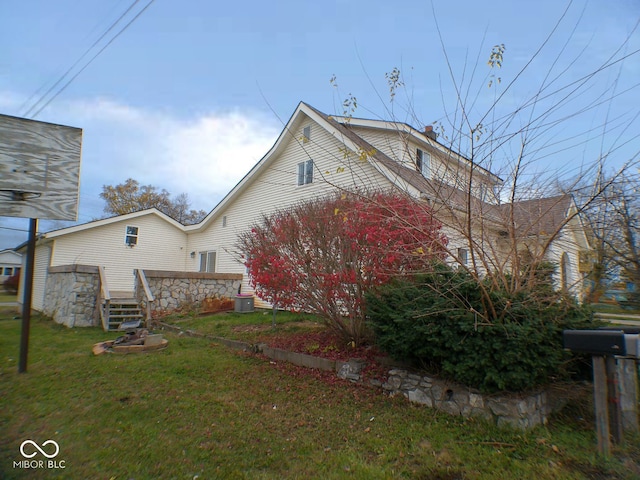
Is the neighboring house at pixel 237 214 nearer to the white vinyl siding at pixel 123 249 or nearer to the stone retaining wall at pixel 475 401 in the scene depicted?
the white vinyl siding at pixel 123 249

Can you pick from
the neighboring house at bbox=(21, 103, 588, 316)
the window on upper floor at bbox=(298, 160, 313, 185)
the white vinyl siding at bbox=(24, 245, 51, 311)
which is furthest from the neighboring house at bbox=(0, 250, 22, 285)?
the window on upper floor at bbox=(298, 160, 313, 185)

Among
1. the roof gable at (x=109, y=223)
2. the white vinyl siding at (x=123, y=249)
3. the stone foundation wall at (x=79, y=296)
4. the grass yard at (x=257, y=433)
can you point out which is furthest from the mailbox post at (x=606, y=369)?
the white vinyl siding at (x=123, y=249)

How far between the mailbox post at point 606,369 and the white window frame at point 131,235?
16.8 meters

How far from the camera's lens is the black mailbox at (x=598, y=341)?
3.12 metres

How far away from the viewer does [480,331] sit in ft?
12.5

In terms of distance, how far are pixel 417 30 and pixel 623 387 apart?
17.1 ft

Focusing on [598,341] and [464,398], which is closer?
[598,341]

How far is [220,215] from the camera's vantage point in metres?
16.2

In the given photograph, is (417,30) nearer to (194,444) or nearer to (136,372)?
(194,444)

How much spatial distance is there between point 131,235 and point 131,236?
5 centimetres

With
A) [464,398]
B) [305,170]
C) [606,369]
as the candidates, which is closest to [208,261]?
[305,170]

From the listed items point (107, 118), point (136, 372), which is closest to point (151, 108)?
point (107, 118)

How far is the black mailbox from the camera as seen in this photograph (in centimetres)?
312

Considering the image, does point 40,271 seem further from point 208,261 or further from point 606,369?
point 606,369
